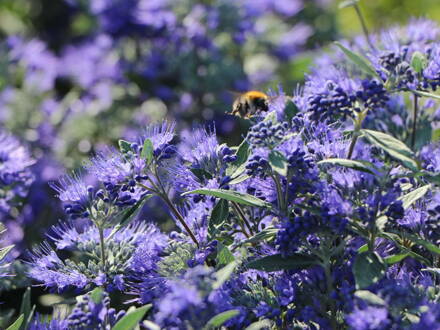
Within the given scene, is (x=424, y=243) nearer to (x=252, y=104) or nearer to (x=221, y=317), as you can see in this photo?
(x=221, y=317)

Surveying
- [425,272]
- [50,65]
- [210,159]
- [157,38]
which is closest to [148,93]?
[157,38]

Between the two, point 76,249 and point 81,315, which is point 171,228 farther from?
point 81,315

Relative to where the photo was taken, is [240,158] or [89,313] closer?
[89,313]

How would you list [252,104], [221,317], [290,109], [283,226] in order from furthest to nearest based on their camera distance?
[252,104]
[290,109]
[283,226]
[221,317]

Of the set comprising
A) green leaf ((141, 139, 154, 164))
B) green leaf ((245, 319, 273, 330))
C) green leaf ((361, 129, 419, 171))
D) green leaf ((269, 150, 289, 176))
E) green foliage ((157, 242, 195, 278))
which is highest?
green leaf ((141, 139, 154, 164))

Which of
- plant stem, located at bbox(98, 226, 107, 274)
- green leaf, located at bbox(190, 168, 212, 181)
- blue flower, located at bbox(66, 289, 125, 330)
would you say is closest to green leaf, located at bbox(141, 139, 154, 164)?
green leaf, located at bbox(190, 168, 212, 181)

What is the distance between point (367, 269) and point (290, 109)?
0.63 meters

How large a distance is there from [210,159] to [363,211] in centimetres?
43

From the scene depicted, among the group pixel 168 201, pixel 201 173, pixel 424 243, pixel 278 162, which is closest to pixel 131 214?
pixel 168 201

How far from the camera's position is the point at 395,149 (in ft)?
4.69

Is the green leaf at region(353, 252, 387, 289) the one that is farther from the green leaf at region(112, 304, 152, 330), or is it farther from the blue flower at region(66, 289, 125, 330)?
the blue flower at region(66, 289, 125, 330)

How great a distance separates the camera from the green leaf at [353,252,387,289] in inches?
51.6

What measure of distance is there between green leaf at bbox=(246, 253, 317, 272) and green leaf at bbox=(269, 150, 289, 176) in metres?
0.20

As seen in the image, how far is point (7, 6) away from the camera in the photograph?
16.0 ft
